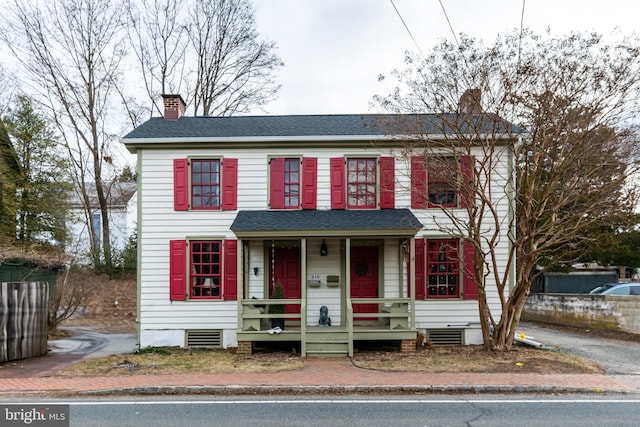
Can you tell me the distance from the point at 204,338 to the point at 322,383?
5202 mm

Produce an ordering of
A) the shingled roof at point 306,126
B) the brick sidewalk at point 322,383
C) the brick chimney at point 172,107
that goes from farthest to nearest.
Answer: the brick chimney at point 172,107 → the shingled roof at point 306,126 → the brick sidewalk at point 322,383

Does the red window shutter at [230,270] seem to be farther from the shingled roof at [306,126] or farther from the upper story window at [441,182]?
the upper story window at [441,182]

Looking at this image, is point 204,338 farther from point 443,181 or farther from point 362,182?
point 443,181

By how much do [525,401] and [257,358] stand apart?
578 cm

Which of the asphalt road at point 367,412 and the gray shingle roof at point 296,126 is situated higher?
the gray shingle roof at point 296,126

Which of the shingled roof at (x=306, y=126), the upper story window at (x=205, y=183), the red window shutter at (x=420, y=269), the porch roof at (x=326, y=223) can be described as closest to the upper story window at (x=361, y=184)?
the porch roof at (x=326, y=223)

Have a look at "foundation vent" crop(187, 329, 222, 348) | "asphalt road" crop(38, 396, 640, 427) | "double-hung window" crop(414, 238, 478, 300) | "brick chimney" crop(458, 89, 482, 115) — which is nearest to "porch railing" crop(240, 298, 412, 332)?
"double-hung window" crop(414, 238, 478, 300)

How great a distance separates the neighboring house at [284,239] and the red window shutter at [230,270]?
26 mm

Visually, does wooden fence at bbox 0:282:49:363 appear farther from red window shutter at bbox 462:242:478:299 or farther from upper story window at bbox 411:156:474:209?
red window shutter at bbox 462:242:478:299

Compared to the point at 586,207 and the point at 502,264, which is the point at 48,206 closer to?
the point at 502,264

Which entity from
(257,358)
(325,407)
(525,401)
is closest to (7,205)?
(257,358)

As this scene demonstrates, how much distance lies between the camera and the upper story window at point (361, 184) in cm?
1273

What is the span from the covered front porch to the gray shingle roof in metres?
2.16

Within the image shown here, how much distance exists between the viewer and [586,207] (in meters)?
10.6
